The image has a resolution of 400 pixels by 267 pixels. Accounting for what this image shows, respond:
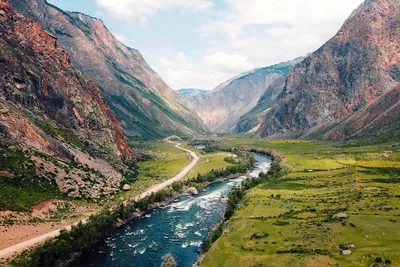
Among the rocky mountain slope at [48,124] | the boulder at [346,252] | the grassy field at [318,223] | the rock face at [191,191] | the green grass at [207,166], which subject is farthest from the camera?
the green grass at [207,166]

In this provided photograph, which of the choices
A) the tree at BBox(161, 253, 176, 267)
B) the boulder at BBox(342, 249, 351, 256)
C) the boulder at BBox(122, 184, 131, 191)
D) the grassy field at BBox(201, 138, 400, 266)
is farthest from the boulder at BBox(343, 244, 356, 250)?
the boulder at BBox(122, 184, 131, 191)

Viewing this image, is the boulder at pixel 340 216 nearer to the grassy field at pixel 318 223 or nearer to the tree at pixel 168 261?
the grassy field at pixel 318 223

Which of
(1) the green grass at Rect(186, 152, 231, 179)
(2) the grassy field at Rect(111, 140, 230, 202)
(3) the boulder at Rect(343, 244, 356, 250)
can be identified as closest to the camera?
(3) the boulder at Rect(343, 244, 356, 250)

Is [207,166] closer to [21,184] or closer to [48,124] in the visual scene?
[48,124]

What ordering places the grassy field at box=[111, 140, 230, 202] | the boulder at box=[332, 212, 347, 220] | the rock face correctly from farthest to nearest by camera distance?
the rock face, the grassy field at box=[111, 140, 230, 202], the boulder at box=[332, 212, 347, 220]

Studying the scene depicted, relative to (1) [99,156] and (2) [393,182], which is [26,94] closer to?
(1) [99,156]

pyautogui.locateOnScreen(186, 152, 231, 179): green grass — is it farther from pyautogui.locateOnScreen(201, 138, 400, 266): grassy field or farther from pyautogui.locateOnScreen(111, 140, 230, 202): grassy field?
pyautogui.locateOnScreen(201, 138, 400, 266): grassy field

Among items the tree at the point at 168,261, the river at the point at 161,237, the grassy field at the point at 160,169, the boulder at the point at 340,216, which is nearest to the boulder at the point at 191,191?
the river at the point at 161,237
